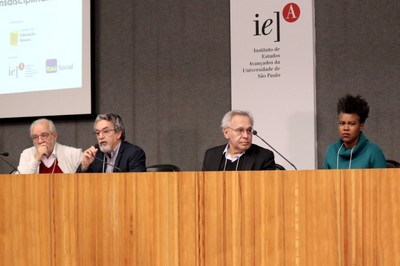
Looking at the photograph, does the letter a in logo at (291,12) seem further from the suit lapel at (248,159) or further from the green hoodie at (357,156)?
the suit lapel at (248,159)

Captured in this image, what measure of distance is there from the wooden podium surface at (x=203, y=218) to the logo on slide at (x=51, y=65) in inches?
116

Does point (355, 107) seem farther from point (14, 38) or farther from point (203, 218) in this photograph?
point (14, 38)

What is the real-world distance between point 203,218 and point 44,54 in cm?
359

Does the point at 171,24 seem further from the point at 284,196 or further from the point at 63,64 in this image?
the point at 284,196

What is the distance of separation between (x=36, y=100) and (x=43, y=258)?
3237mm

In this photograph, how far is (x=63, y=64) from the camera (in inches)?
208

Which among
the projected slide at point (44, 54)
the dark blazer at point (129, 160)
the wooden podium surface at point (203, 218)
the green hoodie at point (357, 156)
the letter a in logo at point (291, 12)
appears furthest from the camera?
the projected slide at point (44, 54)

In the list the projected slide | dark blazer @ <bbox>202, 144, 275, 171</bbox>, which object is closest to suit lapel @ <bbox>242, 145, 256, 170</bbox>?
dark blazer @ <bbox>202, 144, 275, 171</bbox>

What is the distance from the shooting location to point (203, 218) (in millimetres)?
2141

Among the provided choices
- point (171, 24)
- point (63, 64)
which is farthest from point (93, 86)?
point (171, 24)

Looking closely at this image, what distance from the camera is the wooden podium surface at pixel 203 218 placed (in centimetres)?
195

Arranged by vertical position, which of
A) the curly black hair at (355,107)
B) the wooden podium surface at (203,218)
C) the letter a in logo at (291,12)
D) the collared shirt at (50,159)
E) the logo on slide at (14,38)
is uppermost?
the letter a in logo at (291,12)

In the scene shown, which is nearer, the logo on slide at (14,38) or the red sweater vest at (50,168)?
the red sweater vest at (50,168)

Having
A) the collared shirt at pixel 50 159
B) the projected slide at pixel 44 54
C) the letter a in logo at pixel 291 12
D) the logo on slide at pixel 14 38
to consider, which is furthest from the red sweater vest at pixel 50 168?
the letter a in logo at pixel 291 12
